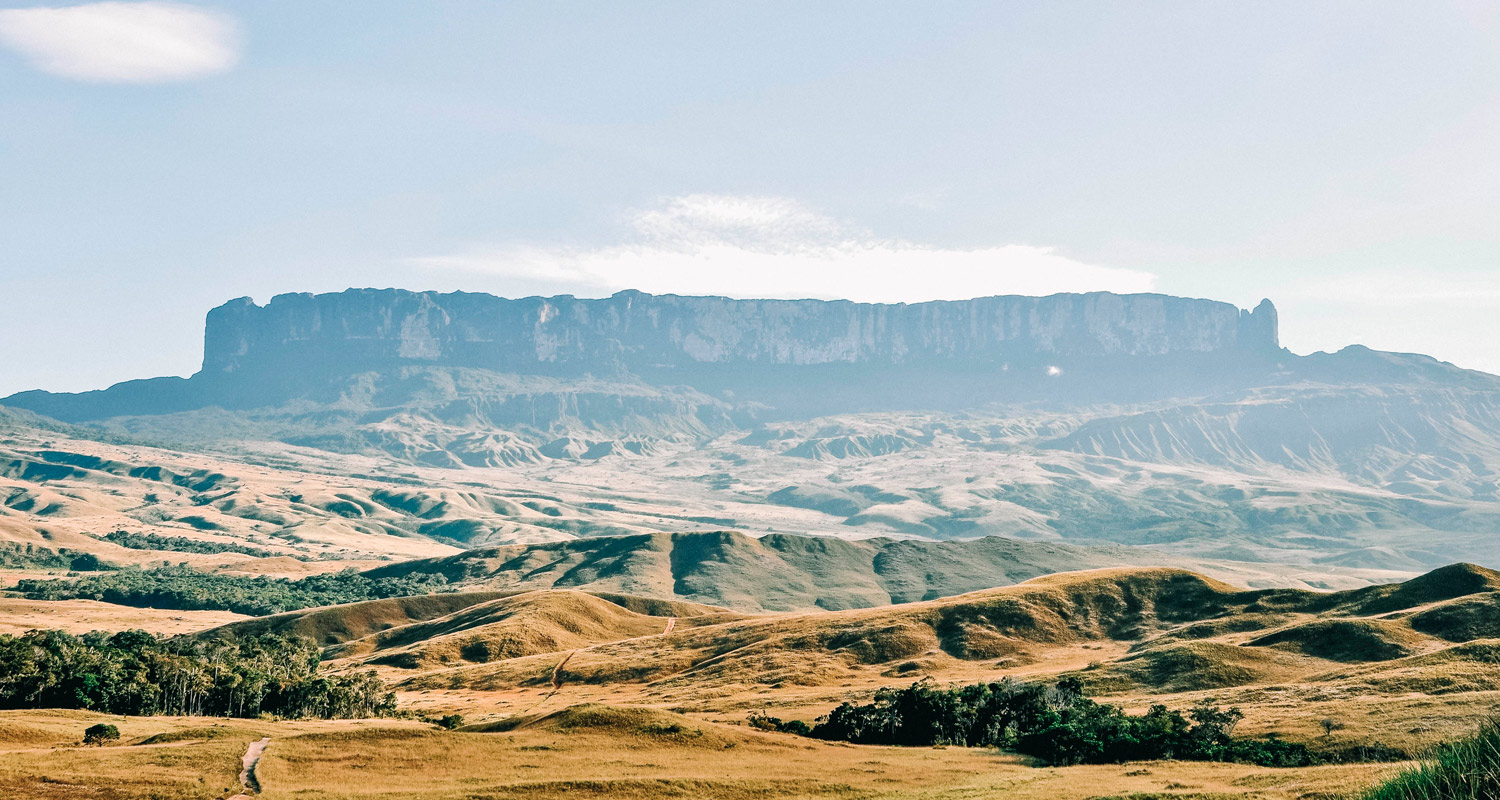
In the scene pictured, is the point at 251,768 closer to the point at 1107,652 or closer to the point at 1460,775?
the point at 1460,775

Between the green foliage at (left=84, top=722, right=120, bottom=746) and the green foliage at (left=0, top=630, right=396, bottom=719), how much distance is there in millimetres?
42962

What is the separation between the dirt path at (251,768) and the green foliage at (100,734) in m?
12.9

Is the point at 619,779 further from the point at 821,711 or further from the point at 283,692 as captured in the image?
the point at 283,692

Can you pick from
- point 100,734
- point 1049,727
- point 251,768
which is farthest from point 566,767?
point 1049,727

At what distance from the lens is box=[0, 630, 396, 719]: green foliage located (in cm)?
11981

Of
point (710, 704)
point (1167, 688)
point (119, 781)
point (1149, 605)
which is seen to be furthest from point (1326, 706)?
point (119, 781)

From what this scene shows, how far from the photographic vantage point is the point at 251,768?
72750mm

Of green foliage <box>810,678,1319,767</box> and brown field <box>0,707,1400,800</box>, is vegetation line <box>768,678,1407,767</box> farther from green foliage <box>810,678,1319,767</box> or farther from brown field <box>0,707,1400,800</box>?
brown field <box>0,707,1400,800</box>

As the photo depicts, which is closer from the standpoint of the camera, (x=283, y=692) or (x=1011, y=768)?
(x=1011, y=768)

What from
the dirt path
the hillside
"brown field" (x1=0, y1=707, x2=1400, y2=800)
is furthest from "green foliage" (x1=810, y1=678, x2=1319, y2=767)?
the dirt path

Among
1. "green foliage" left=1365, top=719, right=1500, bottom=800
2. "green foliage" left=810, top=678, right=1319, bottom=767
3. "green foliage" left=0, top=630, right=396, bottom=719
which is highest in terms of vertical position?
"green foliage" left=1365, top=719, right=1500, bottom=800

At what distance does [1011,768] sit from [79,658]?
122263mm

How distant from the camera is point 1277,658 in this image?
138750mm

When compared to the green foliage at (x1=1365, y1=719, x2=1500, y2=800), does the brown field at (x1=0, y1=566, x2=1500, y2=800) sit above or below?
below
